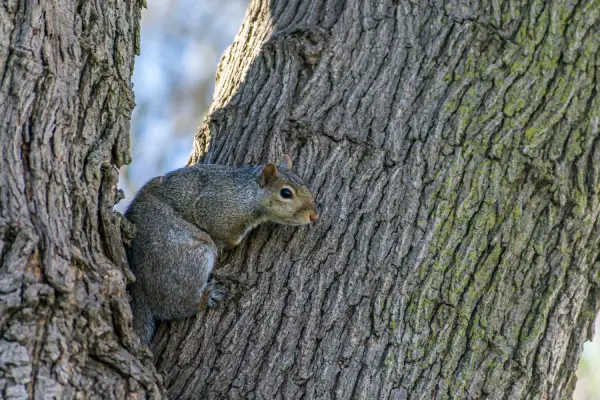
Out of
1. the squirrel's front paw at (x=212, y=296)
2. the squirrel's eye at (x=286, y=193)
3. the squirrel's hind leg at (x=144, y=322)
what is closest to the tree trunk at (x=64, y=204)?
the squirrel's front paw at (x=212, y=296)

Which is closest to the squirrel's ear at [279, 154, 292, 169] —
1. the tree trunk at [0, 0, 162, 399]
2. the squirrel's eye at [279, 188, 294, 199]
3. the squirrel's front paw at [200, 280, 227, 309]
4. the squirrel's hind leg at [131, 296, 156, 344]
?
the squirrel's eye at [279, 188, 294, 199]

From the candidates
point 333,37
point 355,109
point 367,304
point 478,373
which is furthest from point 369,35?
point 478,373

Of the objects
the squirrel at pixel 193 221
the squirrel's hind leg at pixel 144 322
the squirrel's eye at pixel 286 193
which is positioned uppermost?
the squirrel's eye at pixel 286 193

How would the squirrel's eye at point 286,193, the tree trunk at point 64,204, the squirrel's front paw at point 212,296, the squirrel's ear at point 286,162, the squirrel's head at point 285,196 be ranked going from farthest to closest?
1. the squirrel's eye at point 286,193
2. the squirrel's ear at point 286,162
3. the squirrel's head at point 285,196
4. the squirrel's front paw at point 212,296
5. the tree trunk at point 64,204

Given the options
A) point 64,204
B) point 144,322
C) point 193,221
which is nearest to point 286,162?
point 193,221

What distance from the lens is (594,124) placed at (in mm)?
3695

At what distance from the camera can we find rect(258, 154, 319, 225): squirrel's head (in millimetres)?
3865

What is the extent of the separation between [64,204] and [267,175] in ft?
4.68

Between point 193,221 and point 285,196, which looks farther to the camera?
point 193,221

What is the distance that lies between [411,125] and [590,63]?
95 centimetres

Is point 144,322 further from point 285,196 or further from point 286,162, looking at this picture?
point 286,162

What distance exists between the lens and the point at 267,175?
13.8 ft

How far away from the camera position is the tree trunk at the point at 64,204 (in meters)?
2.67

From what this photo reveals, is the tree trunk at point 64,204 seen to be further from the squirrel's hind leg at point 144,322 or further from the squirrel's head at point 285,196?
the squirrel's head at point 285,196
